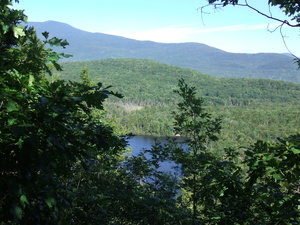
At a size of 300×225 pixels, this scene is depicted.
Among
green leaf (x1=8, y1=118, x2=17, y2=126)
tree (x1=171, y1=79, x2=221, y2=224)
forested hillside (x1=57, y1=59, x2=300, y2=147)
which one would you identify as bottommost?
forested hillside (x1=57, y1=59, x2=300, y2=147)

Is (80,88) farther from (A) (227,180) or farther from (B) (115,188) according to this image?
(B) (115,188)

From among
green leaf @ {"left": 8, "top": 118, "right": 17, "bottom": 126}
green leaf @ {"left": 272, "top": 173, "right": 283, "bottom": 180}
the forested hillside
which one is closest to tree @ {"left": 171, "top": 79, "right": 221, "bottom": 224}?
green leaf @ {"left": 272, "top": 173, "right": 283, "bottom": 180}

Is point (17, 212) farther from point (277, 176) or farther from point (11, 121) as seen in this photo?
point (277, 176)

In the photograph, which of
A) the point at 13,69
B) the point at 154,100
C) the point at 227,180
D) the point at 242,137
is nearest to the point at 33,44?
the point at 13,69

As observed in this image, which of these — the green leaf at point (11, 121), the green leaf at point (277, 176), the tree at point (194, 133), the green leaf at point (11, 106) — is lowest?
the tree at point (194, 133)

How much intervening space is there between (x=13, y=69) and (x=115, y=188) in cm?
296

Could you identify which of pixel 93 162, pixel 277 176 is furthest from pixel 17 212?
pixel 277 176

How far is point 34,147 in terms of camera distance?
143cm

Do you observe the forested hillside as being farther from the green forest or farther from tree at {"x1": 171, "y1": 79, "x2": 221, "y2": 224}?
the green forest

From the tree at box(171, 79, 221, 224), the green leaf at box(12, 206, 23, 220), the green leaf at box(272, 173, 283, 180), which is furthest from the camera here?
the tree at box(171, 79, 221, 224)

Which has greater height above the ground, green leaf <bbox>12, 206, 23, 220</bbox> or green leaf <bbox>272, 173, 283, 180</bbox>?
green leaf <bbox>272, 173, 283, 180</bbox>

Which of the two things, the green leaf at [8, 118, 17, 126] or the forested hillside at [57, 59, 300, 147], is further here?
the forested hillside at [57, 59, 300, 147]

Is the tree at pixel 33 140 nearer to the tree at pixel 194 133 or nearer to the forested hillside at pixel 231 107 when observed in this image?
the tree at pixel 194 133

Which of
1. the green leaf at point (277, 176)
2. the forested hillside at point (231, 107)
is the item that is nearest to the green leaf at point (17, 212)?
the green leaf at point (277, 176)
